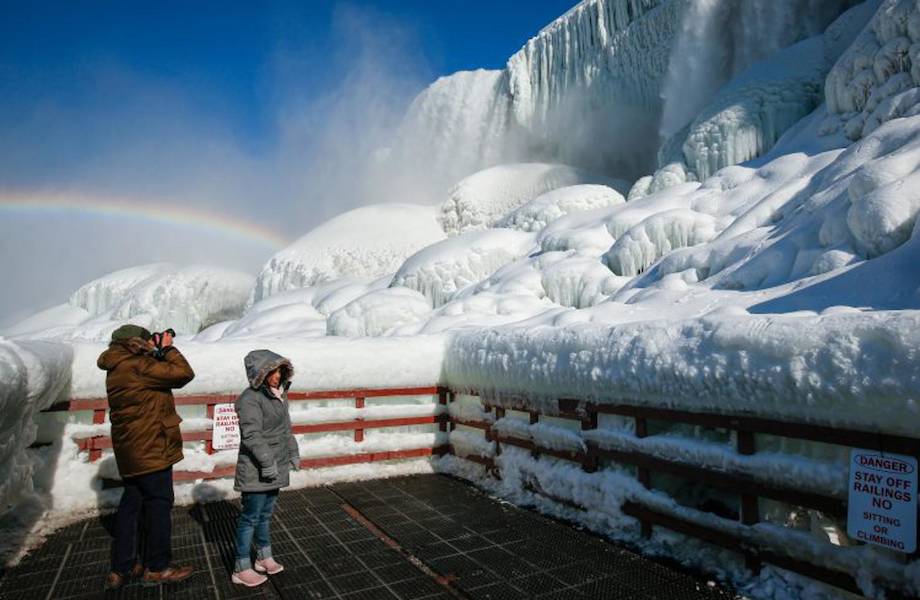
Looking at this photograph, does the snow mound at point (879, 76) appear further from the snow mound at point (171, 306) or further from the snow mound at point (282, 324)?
the snow mound at point (171, 306)

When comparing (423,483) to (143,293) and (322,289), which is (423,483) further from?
(143,293)

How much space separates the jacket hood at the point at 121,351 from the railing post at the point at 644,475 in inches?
155

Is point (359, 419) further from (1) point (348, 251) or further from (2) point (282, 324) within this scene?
(1) point (348, 251)

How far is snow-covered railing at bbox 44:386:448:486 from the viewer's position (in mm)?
6055

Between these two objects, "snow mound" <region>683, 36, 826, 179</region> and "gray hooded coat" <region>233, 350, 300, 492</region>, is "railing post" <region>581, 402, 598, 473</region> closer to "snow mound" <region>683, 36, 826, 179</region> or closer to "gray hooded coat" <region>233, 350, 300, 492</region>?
"gray hooded coat" <region>233, 350, 300, 492</region>

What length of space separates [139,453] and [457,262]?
17.9 meters

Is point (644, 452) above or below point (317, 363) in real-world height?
below

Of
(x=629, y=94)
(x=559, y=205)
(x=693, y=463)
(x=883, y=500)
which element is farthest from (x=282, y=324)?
(x=629, y=94)

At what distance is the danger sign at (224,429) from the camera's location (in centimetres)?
657

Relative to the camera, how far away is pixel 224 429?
6613 mm

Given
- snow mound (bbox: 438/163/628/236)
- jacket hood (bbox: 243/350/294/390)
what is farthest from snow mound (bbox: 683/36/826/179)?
jacket hood (bbox: 243/350/294/390)

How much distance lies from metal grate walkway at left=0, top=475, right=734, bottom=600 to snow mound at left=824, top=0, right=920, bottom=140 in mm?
14270

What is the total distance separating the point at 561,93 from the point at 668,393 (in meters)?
36.8

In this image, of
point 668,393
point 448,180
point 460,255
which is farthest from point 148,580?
point 448,180
